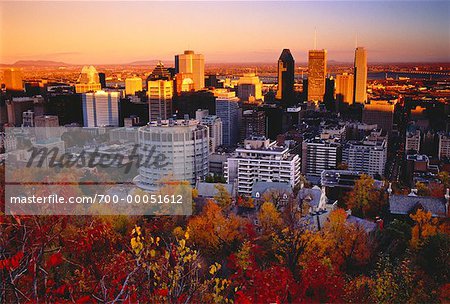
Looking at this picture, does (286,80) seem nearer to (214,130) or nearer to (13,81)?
(214,130)

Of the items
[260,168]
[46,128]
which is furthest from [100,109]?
[260,168]

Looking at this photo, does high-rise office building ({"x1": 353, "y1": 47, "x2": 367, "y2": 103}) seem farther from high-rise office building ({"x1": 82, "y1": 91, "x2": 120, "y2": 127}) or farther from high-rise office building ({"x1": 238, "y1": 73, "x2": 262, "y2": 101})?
high-rise office building ({"x1": 82, "y1": 91, "x2": 120, "y2": 127})

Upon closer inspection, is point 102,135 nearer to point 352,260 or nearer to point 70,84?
point 70,84

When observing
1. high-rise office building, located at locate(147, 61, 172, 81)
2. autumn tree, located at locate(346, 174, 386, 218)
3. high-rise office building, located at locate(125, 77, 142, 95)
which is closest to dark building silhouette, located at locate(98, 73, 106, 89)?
high-rise office building, located at locate(125, 77, 142, 95)

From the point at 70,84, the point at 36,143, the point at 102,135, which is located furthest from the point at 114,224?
the point at 70,84

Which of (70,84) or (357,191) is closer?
(357,191)

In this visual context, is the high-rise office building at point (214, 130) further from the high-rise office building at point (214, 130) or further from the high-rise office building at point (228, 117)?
the high-rise office building at point (228, 117)
